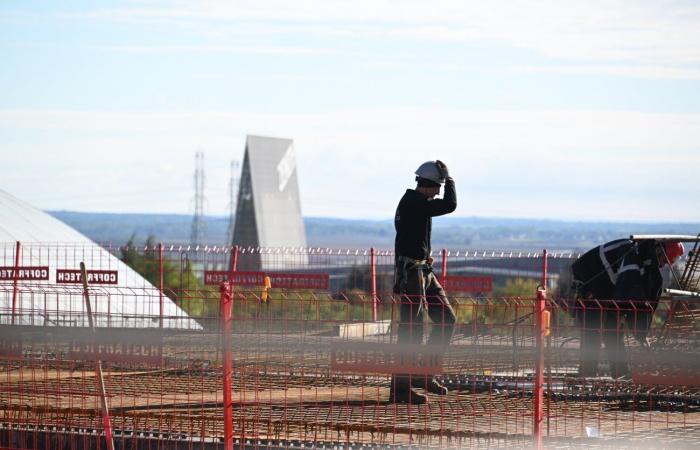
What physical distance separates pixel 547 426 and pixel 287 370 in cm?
343

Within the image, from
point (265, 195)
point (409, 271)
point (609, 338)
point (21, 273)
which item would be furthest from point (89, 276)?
point (265, 195)

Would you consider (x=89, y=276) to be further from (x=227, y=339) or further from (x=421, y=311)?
(x=227, y=339)

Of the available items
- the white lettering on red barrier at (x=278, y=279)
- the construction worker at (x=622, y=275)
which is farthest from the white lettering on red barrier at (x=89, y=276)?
the construction worker at (x=622, y=275)

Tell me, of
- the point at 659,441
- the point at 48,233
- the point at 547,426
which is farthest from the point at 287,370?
the point at 48,233

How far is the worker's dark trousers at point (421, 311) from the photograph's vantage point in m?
12.2

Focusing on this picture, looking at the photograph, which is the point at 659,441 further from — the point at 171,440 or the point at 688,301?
the point at 171,440

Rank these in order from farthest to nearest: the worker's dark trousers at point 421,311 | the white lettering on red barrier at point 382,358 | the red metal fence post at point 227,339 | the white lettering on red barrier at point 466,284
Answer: the white lettering on red barrier at point 466,284, the worker's dark trousers at point 421,311, the white lettering on red barrier at point 382,358, the red metal fence post at point 227,339

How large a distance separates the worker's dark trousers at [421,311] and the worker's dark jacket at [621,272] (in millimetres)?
2672

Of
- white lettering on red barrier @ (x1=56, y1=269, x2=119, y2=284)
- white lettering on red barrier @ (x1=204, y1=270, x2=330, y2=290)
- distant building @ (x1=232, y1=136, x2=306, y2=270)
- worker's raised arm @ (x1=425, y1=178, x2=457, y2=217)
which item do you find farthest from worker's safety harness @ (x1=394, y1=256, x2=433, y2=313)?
distant building @ (x1=232, y1=136, x2=306, y2=270)

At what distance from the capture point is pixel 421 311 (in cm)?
1272

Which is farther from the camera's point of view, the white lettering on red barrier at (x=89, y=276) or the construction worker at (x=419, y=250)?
the white lettering on red barrier at (x=89, y=276)

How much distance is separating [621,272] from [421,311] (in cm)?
338

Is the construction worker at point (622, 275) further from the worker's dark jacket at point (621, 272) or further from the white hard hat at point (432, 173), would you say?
the white hard hat at point (432, 173)

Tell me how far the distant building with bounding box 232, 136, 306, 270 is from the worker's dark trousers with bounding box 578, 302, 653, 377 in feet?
421
